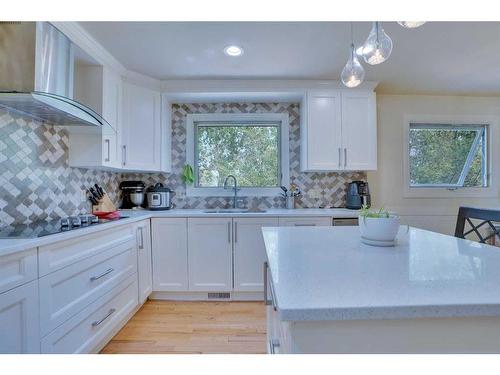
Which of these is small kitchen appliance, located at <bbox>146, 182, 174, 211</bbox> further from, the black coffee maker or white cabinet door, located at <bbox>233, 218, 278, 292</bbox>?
the black coffee maker

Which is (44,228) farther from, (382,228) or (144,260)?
(382,228)

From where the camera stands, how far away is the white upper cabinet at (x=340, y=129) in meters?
2.72

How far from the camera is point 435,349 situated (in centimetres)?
56

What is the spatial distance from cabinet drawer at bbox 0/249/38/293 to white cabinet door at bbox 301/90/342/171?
239 centimetres

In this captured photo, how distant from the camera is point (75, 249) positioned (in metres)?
1.44

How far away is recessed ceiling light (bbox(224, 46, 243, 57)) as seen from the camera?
2.09 metres

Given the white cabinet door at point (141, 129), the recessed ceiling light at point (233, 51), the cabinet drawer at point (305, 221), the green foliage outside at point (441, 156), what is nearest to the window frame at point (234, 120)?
the white cabinet door at point (141, 129)

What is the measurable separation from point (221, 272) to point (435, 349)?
6.88 ft

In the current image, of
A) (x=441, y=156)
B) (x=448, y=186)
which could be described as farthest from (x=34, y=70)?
(x=448, y=186)

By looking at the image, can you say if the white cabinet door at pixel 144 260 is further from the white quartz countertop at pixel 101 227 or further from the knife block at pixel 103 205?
the knife block at pixel 103 205
